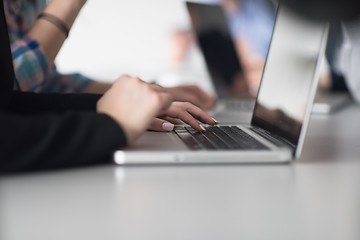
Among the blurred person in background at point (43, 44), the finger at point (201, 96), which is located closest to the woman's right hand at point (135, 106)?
the blurred person in background at point (43, 44)

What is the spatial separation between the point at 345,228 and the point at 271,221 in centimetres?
7

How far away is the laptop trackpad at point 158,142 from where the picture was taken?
65cm

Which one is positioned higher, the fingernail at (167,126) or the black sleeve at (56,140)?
the black sleeve at (56,140)

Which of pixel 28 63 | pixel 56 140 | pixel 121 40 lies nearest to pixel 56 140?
pixel 56 140

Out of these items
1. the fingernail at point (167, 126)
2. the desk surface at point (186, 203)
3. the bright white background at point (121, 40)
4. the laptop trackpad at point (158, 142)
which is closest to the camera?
the desk surface at point (186, 203)

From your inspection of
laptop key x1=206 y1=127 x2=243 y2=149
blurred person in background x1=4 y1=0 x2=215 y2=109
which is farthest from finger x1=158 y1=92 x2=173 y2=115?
blurred person in background x1=4 y1=0 x2=215 y2=109

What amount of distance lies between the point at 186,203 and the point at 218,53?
110 centimetres

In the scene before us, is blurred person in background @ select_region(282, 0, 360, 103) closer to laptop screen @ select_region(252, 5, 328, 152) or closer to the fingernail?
laptop screen @ select_region(252, 5, 328, 152)

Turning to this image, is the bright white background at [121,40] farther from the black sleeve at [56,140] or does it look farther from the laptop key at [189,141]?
the black sleeve at [56,140]

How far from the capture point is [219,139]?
724 millimetres

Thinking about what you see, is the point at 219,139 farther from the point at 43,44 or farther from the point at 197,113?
the point at 43,44

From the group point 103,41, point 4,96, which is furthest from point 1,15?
point 103,41

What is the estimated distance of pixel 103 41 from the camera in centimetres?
333

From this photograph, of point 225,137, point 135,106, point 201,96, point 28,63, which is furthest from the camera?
point 201,96
